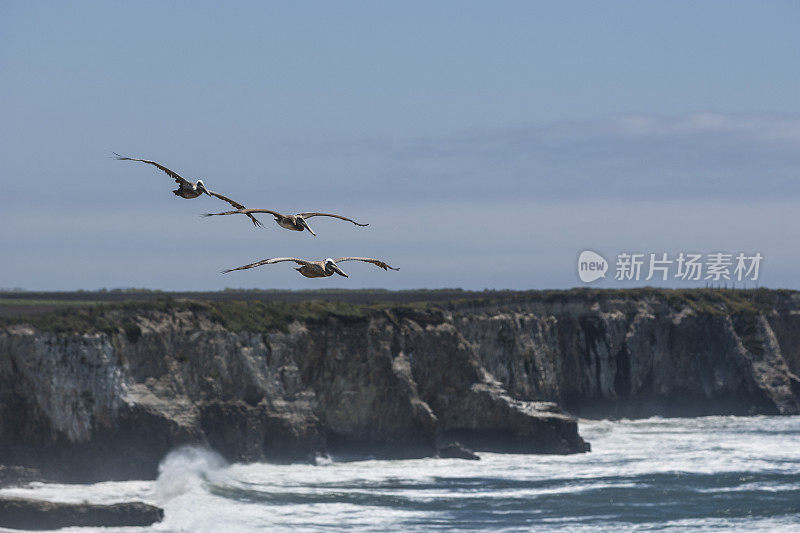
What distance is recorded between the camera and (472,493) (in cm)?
Result: 6438

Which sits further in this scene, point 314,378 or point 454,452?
point 454,452

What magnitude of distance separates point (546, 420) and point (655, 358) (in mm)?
35067

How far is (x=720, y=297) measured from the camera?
120m

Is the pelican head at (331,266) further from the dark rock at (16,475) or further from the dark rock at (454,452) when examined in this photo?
the dark rock at (454,452)

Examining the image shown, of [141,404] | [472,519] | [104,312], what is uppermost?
[104,312]

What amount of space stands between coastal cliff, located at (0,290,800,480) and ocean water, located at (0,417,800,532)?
156 cm

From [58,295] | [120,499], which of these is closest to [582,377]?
[58,295]

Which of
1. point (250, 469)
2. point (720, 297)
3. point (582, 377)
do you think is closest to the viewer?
point (250, 469)

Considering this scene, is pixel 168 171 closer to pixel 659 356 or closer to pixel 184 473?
pixel 184 473

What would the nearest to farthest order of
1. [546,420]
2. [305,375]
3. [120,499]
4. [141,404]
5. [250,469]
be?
[120,499]
[141,404]
[250,469]
[305,375]
[546,420]

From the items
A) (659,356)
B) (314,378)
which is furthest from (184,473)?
(659,356)

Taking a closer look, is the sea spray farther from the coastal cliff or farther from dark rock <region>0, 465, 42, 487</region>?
dark rock <region>0, 465, 42, 487</region>

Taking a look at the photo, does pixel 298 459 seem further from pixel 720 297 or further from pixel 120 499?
pixel 720 297

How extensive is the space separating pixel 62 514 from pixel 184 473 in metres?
11.1
